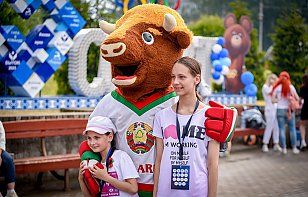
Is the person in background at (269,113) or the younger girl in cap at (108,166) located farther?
the person in background at (269,113)

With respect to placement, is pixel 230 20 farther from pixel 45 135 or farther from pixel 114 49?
pixel 114 49

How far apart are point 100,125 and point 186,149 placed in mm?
781

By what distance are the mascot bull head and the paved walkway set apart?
3.58 metres

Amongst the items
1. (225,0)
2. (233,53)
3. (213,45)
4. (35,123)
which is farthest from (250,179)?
(225,0)

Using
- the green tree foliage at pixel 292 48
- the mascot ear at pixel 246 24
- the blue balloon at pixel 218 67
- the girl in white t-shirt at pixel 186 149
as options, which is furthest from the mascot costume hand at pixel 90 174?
the green tree foliage at pixel 292 48

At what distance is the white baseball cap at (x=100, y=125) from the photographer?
4.56 m

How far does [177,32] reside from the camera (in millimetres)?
4762

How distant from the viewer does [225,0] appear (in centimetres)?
5225

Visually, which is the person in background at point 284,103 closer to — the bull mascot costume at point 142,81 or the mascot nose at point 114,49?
the bull mascot costume at point 142,81

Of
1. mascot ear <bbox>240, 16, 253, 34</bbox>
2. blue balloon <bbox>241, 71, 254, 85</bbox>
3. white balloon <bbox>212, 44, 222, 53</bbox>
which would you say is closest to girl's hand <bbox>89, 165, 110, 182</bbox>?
white balloon <bbox>212, 44, 222, 53</bbox>

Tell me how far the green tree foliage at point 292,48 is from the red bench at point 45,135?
34.4ft

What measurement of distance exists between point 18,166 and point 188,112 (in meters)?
3.70

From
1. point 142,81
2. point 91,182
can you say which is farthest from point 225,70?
point 91,182

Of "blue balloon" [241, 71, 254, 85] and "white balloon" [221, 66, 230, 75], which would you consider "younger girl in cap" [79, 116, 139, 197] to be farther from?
"blue balloon" [241, 71, 254, 85]
